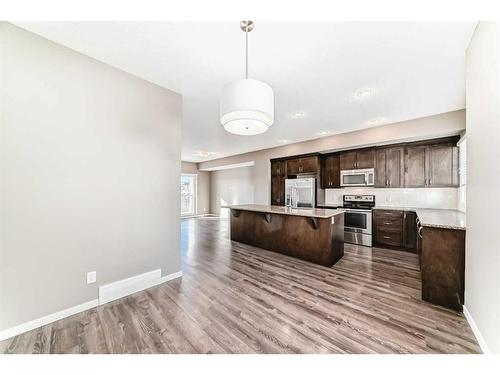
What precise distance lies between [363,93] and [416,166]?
2.45m

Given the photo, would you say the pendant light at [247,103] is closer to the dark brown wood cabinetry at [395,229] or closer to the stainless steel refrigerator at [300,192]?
the dark brown wood cabinetry at [395,229]

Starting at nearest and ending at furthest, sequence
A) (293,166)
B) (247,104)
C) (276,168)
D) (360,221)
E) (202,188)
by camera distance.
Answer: (247,104), (360,221), (293,166), (276,168), (202,188)

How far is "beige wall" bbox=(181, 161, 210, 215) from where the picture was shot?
31.2 feet

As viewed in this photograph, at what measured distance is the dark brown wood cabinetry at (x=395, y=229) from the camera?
13.1 ft

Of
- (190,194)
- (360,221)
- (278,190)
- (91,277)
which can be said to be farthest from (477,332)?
(190,194)

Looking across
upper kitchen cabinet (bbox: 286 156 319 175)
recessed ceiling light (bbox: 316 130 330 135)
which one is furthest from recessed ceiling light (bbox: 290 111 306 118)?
upper kitchen cabinet (bbox: 286 156 319 175)

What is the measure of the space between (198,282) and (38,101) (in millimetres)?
2552

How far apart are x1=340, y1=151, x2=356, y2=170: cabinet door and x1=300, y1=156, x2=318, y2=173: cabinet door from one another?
2.09ft

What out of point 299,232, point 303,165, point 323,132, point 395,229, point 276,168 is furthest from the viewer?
point 276,168

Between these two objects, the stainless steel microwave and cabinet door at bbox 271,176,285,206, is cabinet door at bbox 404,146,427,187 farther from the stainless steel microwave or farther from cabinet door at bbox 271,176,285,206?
cabinet door at bbox 271,176,285,206

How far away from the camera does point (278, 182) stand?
20.7 ft

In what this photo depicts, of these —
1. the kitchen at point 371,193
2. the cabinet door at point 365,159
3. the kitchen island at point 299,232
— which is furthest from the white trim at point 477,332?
the cabinet door at point 365,159

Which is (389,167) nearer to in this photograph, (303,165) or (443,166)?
(443,166)

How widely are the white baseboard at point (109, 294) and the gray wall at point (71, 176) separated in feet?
0.17
